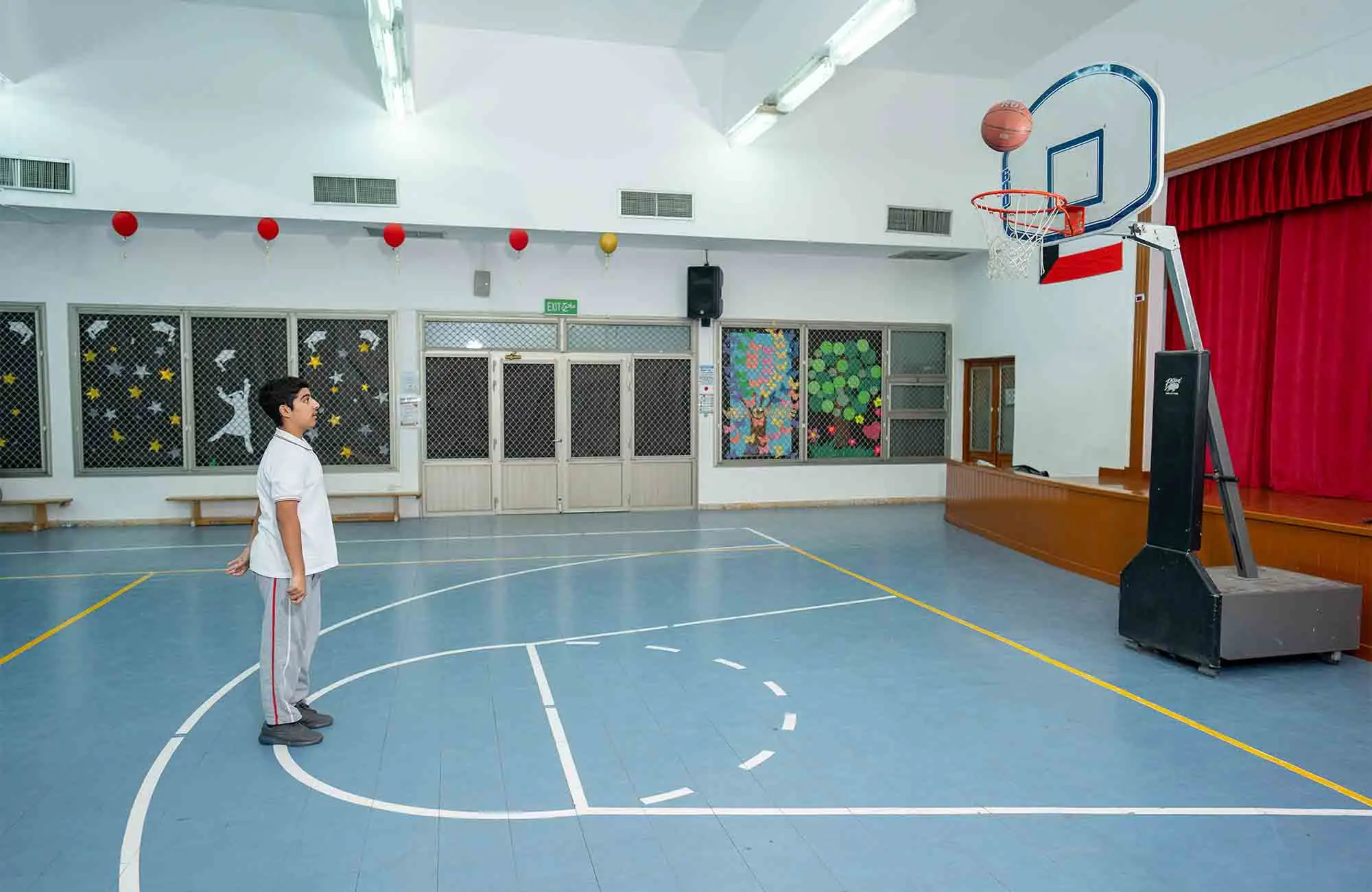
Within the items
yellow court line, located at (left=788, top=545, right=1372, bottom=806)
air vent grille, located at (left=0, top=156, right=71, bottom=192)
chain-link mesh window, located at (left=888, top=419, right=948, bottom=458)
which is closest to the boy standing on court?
yellow court line, located at (left=788, top=545, right=1372, bottom=806)

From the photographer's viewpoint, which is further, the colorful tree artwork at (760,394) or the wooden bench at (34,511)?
the colorful tree artwork at (760,394)

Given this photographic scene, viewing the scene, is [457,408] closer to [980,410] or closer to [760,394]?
[760,394]

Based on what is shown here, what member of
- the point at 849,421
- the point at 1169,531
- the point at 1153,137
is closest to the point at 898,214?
the point at 849,421

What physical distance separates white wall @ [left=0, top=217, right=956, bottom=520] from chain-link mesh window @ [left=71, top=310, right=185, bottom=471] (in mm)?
174

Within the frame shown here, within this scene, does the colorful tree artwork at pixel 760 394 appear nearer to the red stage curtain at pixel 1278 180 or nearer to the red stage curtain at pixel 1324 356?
the red stage curtain at pixel 1278 180

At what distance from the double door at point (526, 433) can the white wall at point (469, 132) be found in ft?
6.61

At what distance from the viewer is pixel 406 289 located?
34.0 feet

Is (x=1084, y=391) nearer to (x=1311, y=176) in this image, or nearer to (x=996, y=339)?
(x=996, y=339)

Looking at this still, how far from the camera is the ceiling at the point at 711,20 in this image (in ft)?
28.2

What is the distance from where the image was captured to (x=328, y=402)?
1027 centimetres

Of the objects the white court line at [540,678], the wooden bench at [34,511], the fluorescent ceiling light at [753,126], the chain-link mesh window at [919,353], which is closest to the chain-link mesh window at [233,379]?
the wooden bench at [34,511]

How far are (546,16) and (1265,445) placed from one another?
26.2 feet

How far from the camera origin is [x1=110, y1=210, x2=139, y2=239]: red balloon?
333 inches

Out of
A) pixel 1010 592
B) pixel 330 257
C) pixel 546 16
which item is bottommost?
pixel 1010 592
